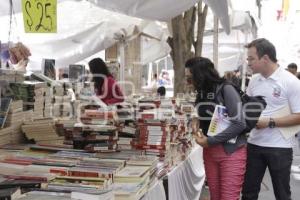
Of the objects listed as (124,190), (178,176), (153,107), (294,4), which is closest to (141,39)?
(153,107)

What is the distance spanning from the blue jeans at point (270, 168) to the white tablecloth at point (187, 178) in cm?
56

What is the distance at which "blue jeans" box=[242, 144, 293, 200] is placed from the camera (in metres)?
3.53

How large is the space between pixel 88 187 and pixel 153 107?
7.57 ft

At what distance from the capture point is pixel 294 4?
1911 centimetres

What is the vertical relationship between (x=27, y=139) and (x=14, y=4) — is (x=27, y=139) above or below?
below

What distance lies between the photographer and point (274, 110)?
3.56 metres

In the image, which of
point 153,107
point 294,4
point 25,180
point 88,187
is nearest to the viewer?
point 88,187

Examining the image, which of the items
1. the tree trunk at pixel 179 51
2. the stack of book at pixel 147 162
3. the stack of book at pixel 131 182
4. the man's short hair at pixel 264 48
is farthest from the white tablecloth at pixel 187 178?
the tree trunk at pixel 179 51

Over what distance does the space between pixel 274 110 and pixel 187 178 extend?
123 cm

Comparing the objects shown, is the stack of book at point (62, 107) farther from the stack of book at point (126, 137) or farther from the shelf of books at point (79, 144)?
the stack of book at point (126, 137)

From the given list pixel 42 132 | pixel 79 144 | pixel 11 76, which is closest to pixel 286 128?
pixel 79 144

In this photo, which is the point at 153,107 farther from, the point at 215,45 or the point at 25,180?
the point at 215,45

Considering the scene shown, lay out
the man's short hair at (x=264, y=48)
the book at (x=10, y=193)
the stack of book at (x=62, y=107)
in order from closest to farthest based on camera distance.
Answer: the book at (x=10, y=193) → the man's short hair at (x=264, y=48) → the stack of book at (x=62, y=107)

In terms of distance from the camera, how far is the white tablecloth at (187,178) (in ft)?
11.7
